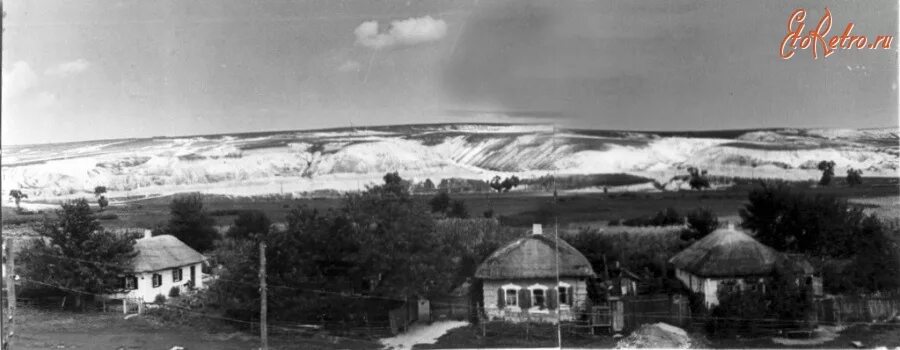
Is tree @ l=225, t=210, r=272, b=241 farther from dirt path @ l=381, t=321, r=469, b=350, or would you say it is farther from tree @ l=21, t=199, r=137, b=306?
dirt path @ l=381, t=321, r=469, b=350

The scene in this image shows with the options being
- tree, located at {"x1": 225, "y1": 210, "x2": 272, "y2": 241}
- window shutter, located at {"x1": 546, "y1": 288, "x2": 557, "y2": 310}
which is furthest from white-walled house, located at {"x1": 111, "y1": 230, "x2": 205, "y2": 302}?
window shutter, located at {"x1": 546, "y1": 288, "x2": 557, "y2": 310}

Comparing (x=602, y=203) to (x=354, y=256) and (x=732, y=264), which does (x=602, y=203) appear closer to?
(x=732, y=264)

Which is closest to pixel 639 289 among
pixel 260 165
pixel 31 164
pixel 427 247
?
pixel 427 247

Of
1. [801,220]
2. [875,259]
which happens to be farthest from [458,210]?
[875,259]

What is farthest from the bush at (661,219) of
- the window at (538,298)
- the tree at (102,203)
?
the tree at (102,203)

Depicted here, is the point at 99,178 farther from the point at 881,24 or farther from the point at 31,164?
the point at 881,24

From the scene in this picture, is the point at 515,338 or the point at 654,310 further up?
the point at 654,310

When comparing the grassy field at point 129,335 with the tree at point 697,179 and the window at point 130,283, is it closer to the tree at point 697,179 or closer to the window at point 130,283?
the window at point 130,283
